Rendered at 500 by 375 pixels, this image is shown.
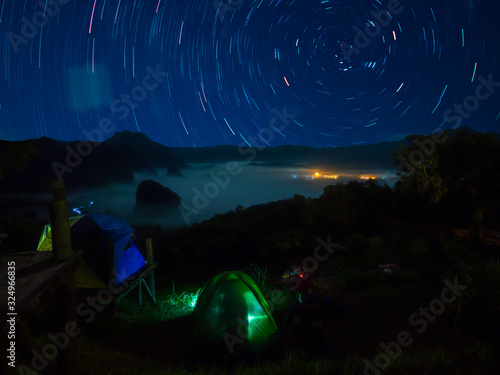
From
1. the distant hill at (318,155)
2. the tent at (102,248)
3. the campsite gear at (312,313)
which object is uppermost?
the distant hill at (318,155)

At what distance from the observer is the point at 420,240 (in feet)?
43.7

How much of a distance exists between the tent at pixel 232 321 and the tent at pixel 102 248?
119 inches

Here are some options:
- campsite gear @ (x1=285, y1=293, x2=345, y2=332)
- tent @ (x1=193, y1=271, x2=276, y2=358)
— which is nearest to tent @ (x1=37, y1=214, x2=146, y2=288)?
tent @ (x1=193, y1=271, x2=276, y2=358)

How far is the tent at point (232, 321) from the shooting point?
5.68 m

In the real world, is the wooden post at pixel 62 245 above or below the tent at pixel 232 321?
above

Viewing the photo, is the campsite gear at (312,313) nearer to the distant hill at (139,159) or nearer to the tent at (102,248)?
the tent at (102,248)

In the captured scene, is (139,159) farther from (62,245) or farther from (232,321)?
(62,245)

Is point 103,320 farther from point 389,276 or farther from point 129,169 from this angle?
point 129,169

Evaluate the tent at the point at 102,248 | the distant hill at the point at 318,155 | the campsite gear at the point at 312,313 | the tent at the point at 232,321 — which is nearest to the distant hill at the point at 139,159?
the distant hill at the point at 318,155

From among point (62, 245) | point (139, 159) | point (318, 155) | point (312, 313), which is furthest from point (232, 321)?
point (139, 159)

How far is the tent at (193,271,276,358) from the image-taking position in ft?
18.6

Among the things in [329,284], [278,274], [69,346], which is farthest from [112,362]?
[278,274]

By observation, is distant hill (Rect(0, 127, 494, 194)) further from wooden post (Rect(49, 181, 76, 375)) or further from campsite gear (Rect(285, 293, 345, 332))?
wooden post (Rect(49, 181, 76, 375))

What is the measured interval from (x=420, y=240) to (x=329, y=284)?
5.96m
